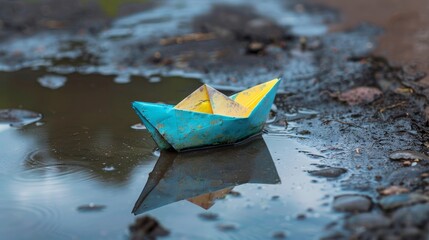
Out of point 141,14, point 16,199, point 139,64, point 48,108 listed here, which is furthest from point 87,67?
point 16,199

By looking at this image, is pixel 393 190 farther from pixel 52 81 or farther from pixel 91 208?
pixel 52 81

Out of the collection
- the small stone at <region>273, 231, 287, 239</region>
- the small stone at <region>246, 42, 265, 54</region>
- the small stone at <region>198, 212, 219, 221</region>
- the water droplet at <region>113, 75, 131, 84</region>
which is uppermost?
the small stone at <region>246, 42, 265, 54</region>

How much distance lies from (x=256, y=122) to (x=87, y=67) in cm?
408

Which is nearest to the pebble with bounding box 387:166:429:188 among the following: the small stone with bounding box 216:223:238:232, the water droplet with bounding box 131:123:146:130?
the small stone with bounding box 216:223:238:232

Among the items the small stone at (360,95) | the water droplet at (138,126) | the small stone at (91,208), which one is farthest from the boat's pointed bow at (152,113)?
the small stone at (360,95)

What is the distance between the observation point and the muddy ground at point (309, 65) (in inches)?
191

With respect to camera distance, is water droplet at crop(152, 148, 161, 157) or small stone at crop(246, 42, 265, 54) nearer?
water droplet at crop(152, 148, 161, 157)

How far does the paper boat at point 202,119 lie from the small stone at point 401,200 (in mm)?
1709

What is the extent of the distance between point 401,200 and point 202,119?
1.97 meters

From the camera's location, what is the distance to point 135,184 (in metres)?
5.36

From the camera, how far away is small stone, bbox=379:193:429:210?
175 inches

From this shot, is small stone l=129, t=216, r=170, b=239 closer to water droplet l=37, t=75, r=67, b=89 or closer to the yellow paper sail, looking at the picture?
the yellow paper sail

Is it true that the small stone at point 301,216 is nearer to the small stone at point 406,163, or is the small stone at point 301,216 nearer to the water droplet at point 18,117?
the small stone at point 406,163

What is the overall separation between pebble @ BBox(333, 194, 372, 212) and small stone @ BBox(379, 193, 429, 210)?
0.37 ft
